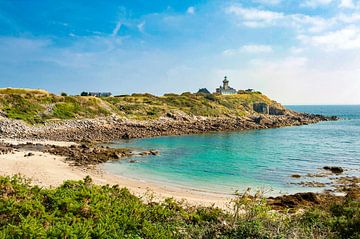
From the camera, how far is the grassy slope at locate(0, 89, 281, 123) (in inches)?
2388

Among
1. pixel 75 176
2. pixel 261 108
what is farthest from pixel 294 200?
pixel 261 108

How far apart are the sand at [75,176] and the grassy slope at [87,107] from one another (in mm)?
28374

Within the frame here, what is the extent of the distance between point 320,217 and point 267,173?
19.5 metres

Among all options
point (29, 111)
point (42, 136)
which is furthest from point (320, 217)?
point (29, 111)

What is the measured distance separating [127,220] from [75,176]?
17422mm

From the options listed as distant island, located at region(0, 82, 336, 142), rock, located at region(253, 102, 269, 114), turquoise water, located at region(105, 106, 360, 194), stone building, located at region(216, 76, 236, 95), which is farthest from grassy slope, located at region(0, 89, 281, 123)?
stone building, located at region(216, 76, 236, 95)

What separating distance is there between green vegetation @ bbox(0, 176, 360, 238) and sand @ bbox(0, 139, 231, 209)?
8.23 meters

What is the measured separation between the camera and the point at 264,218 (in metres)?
10.3

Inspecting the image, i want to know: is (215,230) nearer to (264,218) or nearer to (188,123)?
(264,218)

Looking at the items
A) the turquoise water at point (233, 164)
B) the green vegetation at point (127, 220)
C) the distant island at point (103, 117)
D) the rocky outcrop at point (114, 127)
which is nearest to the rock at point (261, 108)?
the distant island at point (103, 117)

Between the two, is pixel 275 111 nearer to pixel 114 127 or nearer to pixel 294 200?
pixel 114 127

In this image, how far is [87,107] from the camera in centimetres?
7175

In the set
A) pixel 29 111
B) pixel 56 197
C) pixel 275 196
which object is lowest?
pixel 275 196

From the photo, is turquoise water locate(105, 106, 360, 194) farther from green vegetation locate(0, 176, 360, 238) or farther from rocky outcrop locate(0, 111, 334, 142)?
green vegetation locate(0, 176, 360, 238)
